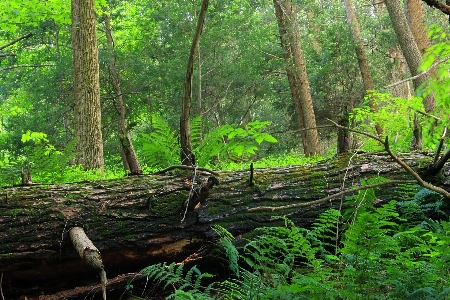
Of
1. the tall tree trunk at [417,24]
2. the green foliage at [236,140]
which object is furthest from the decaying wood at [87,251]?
the tall tree trunk at [417,24]

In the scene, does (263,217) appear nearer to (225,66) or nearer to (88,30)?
(88,30)

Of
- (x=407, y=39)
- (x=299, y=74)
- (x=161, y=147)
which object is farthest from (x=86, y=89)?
(x=407, y=39)

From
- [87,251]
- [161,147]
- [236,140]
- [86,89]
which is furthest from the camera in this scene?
[86,89]

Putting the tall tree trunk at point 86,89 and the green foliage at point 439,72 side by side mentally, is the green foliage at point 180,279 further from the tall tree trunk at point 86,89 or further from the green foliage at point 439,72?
the tall tree trunk at point 86,89

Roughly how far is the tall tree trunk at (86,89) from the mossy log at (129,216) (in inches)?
169

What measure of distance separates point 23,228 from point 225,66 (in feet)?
46.2

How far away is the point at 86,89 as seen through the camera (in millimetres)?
8500

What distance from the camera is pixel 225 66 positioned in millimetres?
17109

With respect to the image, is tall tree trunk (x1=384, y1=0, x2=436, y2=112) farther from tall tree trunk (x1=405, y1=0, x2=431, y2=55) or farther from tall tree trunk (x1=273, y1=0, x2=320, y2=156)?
tall tree trunk (x1=273, y1=0, x2=320, y2=156)

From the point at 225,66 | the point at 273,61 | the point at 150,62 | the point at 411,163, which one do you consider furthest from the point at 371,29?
the point at 411,163

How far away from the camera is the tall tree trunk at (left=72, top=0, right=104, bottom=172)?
8.41 m

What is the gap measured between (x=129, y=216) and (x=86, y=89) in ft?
17.1

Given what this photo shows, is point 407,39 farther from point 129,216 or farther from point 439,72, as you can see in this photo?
point 129,216

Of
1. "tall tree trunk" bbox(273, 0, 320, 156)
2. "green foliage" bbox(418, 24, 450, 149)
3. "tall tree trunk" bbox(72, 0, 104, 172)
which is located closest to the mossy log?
"green foliage" bbox(418, 24, 450, 149)
